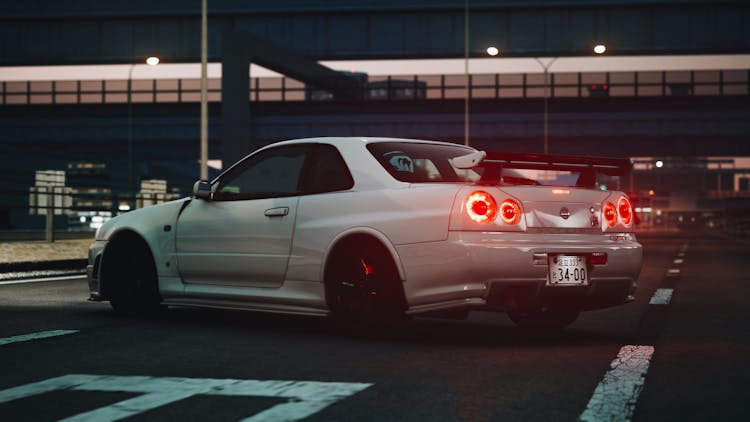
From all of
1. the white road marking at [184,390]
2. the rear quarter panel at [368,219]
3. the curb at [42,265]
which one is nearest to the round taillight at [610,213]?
the rear quarter panel at [368,219]

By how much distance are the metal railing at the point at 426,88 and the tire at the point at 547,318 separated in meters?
40.2

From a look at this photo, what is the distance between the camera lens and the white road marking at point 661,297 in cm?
1180

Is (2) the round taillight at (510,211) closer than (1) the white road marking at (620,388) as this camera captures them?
No

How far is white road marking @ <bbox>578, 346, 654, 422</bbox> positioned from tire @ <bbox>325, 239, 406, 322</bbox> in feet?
5.34

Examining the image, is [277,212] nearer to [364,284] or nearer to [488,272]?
[364,284]

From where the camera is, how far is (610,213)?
836 cm

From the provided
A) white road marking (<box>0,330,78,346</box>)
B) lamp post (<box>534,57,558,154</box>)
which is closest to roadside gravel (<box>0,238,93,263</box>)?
white road marking (<box>0,330,78,346</box>)

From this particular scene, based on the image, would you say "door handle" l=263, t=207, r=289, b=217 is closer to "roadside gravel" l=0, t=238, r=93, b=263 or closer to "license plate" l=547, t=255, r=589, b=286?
"license plate" l=547, t=255, r=589, b=286

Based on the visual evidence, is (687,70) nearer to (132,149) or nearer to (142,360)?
(132,149)

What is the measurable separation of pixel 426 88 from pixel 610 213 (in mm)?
41973

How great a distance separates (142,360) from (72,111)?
150 feet

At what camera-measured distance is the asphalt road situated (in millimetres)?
5340

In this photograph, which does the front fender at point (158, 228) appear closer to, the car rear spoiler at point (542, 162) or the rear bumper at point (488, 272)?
the rear bumper at point (488, 272)

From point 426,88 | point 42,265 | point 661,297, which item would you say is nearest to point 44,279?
point 42,265
